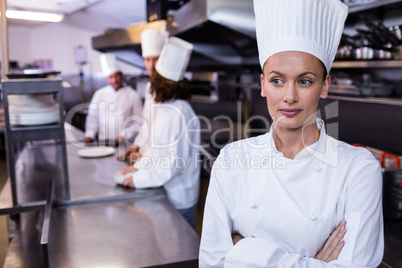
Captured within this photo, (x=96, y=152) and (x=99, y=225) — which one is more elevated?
(x=96, y=152)

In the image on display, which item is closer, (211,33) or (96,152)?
(96,152)

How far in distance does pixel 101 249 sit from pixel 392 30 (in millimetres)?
2019

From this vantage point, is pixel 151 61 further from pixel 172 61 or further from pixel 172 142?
pixel 172 142

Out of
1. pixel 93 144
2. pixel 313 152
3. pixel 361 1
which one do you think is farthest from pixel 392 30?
pixel 93 144

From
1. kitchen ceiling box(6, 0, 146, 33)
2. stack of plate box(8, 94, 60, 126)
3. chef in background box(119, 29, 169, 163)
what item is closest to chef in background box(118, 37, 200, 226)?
chef in background box(119, 29, 169, 163)

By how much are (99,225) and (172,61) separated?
1050mm

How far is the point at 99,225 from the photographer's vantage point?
163 cm

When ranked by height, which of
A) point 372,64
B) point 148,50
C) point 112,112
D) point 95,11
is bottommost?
point 112,112

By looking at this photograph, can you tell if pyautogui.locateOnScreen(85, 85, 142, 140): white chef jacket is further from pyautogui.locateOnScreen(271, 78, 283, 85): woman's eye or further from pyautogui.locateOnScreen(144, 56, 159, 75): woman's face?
pyautogui.locateOnScreen(271, 78, 283, 85): woman's eye

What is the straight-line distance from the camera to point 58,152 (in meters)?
2.95

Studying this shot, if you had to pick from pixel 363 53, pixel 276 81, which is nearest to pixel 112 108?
pixel 363 53

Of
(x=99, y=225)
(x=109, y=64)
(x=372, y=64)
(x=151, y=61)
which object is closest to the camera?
(x=99, y=225)

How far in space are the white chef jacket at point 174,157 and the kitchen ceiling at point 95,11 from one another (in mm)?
4128

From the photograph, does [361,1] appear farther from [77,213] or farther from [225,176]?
[77,213]
